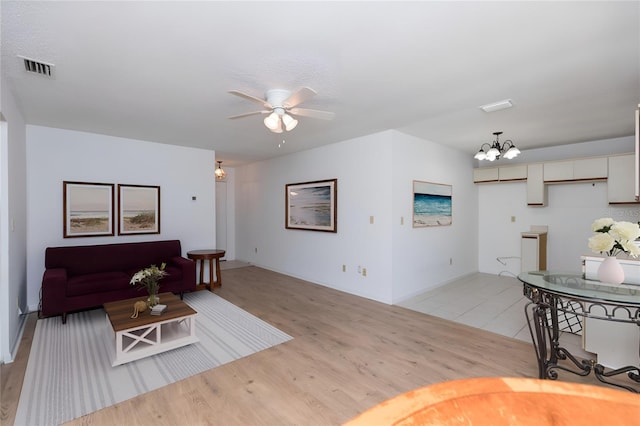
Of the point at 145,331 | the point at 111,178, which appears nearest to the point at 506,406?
the point at 145,331

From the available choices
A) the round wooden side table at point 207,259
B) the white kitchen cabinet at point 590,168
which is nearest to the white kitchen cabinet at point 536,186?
the white kitchen cabinet at point 590,168

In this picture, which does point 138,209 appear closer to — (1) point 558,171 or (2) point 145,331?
(2) point 145,331

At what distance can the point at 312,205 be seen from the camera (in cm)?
528

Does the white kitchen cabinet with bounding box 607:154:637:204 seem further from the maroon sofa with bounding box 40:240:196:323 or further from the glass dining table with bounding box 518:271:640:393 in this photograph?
the maroon sofa with bounding box 40:240:196:323

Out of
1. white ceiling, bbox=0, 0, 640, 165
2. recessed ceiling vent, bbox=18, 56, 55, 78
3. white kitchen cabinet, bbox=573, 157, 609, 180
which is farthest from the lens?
white kitchen cabinet, bbox=573, 157, 609, 180

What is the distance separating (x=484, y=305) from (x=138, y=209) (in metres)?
5.42

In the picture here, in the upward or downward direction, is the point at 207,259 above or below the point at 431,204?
below

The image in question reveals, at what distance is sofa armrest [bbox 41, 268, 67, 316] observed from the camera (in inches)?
126

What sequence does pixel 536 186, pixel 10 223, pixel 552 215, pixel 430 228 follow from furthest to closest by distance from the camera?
1. pixel 552 215
2. pixel 536 186
3. pixel 430 228
4. pixel 10 223

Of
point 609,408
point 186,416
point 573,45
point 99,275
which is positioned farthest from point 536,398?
point 99,275

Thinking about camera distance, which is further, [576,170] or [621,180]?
[576,170]

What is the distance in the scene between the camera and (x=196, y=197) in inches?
207

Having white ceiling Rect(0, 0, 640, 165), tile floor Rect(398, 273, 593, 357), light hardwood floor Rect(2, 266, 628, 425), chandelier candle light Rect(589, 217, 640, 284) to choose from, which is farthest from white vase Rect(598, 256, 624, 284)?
white ceiling Rect(0, 0, 640, 165)

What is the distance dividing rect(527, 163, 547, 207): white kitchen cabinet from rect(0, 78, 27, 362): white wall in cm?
694
